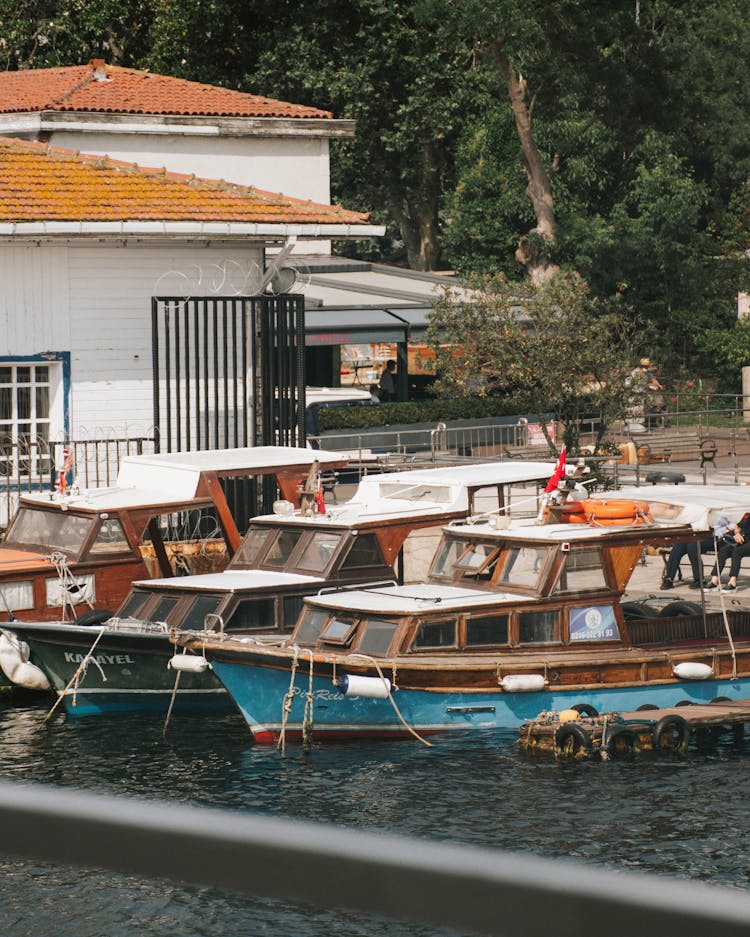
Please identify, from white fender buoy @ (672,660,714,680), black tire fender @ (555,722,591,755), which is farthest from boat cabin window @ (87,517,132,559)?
white fender buoy @ (672,660,714,680)

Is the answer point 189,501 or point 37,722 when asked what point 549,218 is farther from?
point 37,722

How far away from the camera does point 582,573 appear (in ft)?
58.3

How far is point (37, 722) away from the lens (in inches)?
734

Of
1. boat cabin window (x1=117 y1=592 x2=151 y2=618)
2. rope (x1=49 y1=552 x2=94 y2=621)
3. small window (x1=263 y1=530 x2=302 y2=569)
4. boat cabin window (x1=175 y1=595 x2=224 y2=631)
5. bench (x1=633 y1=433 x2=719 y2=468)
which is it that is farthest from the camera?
bench (x1=633 y1=433 x2=719 y2=468)

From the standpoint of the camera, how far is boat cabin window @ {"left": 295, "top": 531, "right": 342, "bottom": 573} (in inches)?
762

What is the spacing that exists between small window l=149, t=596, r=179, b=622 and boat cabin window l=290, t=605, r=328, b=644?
1.85 m

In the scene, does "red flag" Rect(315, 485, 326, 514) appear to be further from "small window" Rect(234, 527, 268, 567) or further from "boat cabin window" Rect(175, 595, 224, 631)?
"boat cabin window" Rect(175, 595, 224, 631)

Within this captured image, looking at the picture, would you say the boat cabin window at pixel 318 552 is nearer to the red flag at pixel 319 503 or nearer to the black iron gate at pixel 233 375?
the red flag at pixel 319 503

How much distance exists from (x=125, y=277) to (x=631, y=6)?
2992 cm

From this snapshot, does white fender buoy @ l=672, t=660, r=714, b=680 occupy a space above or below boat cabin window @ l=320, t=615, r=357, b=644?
below

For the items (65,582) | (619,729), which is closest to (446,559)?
(619,729)

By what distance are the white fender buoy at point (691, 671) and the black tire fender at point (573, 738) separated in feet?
6.18

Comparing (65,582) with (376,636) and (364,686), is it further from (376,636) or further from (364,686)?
(364,686)

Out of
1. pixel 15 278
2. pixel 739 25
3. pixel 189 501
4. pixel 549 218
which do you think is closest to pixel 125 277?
pixel 15 278
